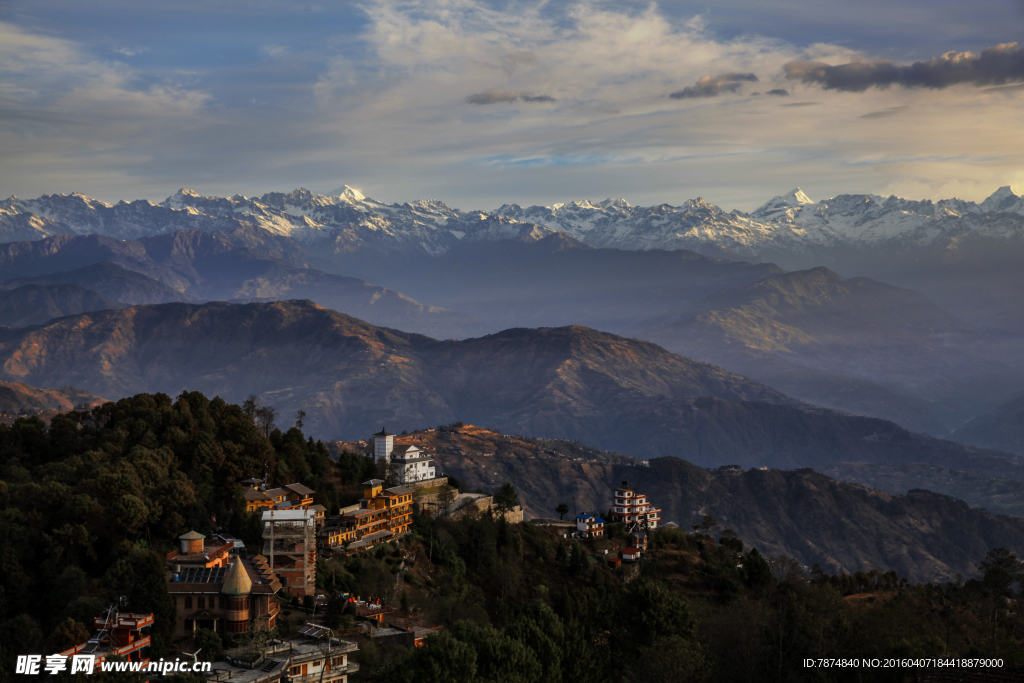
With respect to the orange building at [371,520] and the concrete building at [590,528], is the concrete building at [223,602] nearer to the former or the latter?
the orange building at [371,520]

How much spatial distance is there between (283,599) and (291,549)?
4.87m

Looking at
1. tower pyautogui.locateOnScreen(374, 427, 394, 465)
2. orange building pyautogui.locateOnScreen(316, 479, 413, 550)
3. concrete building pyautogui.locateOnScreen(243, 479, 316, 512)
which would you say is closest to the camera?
concrete building pyautogui.locateOnScreen(243, 479, 316, 512)

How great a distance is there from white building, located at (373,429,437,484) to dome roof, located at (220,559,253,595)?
54204 mm

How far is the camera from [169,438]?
8338 cm

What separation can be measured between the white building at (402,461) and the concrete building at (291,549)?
4141 cm

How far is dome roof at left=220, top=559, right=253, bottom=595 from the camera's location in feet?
173

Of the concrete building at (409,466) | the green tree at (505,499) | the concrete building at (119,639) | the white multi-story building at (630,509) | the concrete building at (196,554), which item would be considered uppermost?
the concrete building at (196,554)

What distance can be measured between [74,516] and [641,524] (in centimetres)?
8499

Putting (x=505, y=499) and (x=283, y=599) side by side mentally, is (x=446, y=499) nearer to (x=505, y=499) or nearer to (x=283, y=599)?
(x=505, y=499)

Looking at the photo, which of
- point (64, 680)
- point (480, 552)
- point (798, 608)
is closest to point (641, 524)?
point (480, 552)

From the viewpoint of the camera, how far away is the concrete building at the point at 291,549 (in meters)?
65.1

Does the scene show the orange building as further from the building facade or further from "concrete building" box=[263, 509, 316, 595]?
the building facade

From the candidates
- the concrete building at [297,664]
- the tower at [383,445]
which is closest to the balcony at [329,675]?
the concrete building at [297,664]

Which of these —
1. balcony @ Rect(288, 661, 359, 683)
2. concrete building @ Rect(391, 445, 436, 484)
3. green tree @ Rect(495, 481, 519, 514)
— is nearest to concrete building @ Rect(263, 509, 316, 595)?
balcony @ Rect(288, 661, 359, 683)
